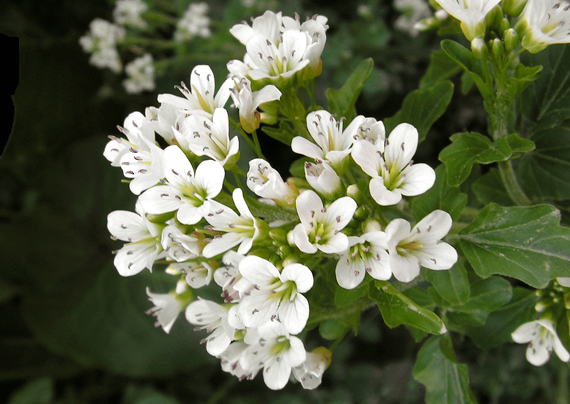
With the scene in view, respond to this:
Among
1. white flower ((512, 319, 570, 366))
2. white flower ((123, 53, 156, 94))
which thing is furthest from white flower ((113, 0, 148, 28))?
white flower ((512, 319, 570, 366))

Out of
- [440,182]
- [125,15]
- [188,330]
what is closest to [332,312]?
[440,182]

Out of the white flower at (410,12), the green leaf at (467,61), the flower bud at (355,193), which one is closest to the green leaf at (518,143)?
the green leaf at (467,61)

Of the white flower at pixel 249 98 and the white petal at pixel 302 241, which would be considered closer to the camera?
the white petal at pixel 302 241

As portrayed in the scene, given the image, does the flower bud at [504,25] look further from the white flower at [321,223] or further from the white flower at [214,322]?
the white flower at [214,322]

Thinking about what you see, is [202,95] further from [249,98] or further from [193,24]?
[193,24]

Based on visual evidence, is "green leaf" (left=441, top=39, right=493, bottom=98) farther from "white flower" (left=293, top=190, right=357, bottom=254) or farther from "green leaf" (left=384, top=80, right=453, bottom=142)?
"white flower" (left=293, top=190, right=357, bottom=254)

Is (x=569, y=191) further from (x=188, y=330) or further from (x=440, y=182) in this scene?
(x=188, y=330)

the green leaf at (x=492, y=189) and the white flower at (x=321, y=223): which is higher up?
the white flower at (x=321, y=223)
